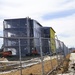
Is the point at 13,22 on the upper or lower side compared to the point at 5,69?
upper

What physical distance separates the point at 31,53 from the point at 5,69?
10.4 meters

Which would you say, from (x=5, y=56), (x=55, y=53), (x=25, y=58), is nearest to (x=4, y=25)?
(x=5, y=56)

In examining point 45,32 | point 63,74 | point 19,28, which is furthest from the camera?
point 45,32

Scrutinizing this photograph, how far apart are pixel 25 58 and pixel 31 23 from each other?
33.0 ft

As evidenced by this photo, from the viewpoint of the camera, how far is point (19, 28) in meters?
29.8

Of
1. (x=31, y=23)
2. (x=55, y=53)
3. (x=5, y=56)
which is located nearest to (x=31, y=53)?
(x=5, y=56)

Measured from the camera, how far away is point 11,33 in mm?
30125

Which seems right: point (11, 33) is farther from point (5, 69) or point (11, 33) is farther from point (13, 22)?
point (5, 69)

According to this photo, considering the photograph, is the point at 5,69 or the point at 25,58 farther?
the point at 25,58

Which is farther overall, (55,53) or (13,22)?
(13,22)

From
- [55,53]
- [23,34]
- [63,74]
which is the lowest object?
[63,74]

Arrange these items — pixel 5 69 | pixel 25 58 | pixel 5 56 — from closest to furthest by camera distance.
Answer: pixel 5 69 → pixel 25 58 → pixel 5 56

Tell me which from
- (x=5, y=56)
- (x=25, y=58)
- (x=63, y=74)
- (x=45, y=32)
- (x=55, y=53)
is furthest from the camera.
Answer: (x=45, y=32)

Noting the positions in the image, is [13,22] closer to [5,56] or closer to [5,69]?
[5,56]
